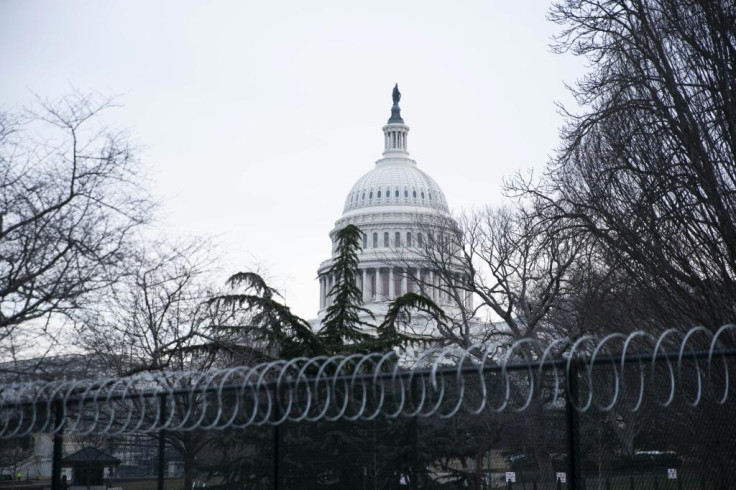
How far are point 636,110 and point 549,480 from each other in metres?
8.09

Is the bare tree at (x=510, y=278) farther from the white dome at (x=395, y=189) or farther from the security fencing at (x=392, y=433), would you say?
the white dome at (x=395, y=189)

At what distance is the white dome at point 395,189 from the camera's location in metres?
143

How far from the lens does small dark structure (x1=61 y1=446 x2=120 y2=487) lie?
547 inches

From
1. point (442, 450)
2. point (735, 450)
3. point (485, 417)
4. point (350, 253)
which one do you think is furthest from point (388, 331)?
point (735, 450)

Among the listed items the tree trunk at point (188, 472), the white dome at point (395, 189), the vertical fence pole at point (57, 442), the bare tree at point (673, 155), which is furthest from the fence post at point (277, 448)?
the white dome at point (395, 189)

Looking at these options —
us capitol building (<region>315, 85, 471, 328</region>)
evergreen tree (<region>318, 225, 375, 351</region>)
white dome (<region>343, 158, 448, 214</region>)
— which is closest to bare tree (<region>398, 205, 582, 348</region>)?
evergreen tree (<region>318, 225, 375, 351</region>)

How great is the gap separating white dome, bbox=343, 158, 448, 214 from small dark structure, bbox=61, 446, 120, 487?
125m

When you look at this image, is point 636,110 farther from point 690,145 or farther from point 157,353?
point 157,353

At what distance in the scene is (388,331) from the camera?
86.1 ft

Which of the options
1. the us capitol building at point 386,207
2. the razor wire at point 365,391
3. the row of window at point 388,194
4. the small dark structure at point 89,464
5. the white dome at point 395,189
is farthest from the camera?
the row of window at point 388,194

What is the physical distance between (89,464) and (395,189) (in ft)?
435

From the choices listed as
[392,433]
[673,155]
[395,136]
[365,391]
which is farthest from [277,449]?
[395,136]

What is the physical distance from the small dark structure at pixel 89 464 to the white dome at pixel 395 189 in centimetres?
12533

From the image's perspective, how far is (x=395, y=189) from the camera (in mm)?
146000
